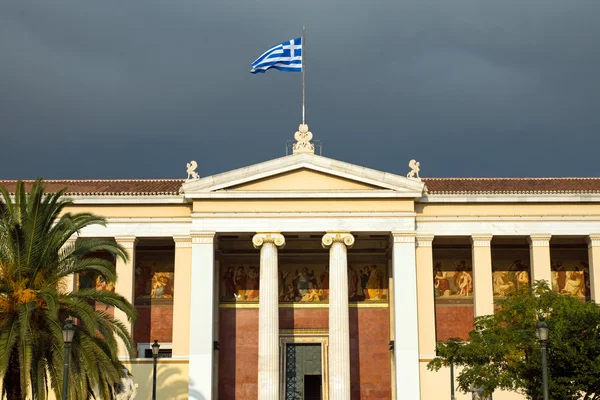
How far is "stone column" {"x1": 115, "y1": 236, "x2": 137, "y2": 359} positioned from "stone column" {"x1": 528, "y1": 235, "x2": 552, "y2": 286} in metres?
17.4

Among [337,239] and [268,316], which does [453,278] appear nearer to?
[337,239]

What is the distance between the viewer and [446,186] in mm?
44781

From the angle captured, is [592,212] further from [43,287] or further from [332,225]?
[43,287]

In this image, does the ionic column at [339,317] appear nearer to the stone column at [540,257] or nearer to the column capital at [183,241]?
the column capital at [183,241]

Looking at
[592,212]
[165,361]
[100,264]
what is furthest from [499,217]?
[100,264]

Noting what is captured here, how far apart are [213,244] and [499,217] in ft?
41.2

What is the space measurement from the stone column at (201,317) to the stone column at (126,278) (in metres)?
2.76

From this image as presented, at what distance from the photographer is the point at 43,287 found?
92.5ft

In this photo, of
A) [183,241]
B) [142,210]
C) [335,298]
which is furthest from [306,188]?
[142,210]

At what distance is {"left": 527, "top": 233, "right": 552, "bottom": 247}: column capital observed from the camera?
42562mm

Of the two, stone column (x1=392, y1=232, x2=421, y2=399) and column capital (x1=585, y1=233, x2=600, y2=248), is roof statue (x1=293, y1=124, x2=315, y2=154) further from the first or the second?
column capital (x1=585, y1=233, x2=600, y2=248)

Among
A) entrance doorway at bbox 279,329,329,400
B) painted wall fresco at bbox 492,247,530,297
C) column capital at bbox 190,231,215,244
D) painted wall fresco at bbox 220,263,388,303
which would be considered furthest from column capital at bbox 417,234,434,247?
column capital at bbox 190,231,215,244

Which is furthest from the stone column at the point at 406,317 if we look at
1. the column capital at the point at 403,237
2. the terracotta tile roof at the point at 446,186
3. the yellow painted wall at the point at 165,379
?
the yellow painted wall at the point at 165,379

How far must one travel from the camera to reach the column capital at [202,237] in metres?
41.7
